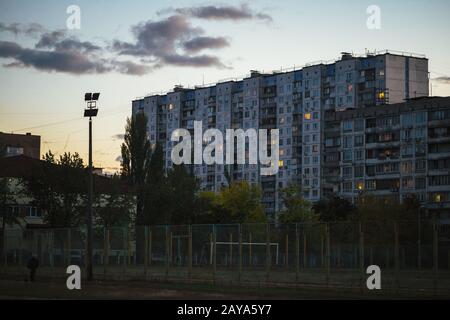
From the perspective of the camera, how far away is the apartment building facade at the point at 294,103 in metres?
150

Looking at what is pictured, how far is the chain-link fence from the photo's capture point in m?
42.8

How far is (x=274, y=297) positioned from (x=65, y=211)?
52274 mm

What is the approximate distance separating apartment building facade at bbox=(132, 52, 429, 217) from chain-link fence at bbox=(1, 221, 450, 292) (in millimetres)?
92243

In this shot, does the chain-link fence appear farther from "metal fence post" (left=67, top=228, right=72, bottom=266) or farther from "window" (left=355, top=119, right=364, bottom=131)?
"window" (left=355, top=119, right=364, bottom=131)

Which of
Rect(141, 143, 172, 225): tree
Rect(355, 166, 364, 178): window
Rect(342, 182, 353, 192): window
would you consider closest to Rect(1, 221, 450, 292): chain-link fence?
Rect(141, 143, 172, 225): tree

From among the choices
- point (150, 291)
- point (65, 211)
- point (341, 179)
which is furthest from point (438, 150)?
point (150, 291)

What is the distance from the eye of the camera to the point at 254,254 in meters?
51.0

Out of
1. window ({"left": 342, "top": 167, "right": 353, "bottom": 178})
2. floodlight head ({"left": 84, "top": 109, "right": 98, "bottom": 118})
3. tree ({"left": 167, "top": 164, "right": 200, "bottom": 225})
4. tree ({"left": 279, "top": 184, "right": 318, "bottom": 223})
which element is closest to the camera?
floodlight head ({"left": 84, "top": 109, "right": 98, "bottom": 118})

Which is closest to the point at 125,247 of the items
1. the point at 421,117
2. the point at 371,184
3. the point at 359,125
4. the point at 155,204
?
the point at 155,204

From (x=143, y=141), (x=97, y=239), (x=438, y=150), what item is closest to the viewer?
(x=97, y=239)

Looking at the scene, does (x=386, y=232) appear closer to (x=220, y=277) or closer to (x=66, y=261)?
(x=220, y=277)

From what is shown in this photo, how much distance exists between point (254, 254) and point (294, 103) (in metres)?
114

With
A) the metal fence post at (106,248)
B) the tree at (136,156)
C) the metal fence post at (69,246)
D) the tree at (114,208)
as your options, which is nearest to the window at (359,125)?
the tree at (136,156)

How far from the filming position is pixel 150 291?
38188 mm
